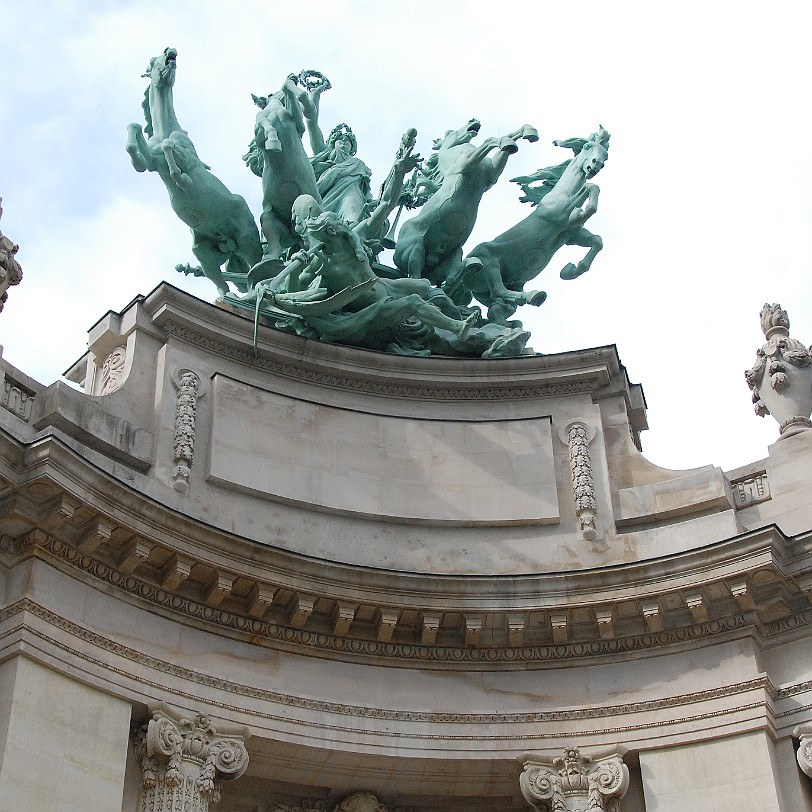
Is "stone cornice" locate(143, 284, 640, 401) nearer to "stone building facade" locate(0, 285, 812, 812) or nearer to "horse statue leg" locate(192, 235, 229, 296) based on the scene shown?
"stone building facade" locate(0, 285, 812, 812)

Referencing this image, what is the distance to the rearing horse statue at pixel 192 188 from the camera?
20469 millimetres

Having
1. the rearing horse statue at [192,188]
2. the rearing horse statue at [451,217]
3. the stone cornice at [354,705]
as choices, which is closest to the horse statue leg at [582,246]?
the rearing horse statue at [451,217]

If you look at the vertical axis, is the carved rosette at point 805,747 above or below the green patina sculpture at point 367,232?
below

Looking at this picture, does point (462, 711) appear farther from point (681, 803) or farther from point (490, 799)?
point (681, 803)

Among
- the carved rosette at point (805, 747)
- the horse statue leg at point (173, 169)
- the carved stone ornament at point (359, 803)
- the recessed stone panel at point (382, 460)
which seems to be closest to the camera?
the carved rosette at point (805, 747)

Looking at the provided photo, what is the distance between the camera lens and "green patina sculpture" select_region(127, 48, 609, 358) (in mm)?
19359

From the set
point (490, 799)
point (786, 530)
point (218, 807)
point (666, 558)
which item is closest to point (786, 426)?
point (786, 530)

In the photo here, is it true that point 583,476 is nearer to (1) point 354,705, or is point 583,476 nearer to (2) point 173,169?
(1) point 354,705

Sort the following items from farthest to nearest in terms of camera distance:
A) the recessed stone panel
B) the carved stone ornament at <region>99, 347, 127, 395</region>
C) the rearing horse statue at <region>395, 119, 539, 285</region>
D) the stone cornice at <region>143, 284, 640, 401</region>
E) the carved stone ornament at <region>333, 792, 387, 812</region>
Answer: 1. the rearing horse statue at <region>395, 119, 539, 285</region>
2. the stone cornice at <region>143, 284, 640, 401</region>
3. the carved stone ornament at <region>99, 347, 127, 395</region>
4. the recessed stone panel
5. the carved stone ornament at <region>333, 792, 387, 812</region>

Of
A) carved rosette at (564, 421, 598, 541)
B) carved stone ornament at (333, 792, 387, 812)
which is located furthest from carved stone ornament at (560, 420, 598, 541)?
carved stone ornament at (333, 792, 387, 812)

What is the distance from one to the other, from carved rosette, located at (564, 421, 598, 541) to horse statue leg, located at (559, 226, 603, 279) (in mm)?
3693

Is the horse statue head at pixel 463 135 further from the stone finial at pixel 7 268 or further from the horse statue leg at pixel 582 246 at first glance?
the stone finial at pixel 7 268

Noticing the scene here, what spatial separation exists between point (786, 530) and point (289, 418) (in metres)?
5.74

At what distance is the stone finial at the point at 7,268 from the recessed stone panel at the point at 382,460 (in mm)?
2811
